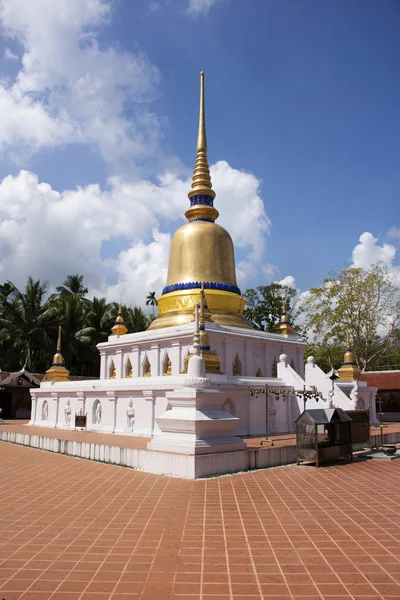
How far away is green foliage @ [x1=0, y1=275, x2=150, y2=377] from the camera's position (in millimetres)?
39094

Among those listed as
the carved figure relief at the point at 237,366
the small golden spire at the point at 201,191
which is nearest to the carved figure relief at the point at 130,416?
the carved figure relief at the point at 237,366

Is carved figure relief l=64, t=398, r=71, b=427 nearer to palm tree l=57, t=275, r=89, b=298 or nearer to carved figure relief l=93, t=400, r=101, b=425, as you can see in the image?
carved figure relief l=93, t=400, r=101, b=425

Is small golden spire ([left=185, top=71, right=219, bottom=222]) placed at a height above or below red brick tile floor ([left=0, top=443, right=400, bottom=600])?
→ above

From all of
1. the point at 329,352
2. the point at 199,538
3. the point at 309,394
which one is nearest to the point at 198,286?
the point at 309,394

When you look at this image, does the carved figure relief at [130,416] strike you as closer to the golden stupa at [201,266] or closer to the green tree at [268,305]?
the golden stupa at [201,266]

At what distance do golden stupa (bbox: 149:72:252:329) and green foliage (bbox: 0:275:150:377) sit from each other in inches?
655

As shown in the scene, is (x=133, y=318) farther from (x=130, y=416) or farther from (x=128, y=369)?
(x=130, y=416)

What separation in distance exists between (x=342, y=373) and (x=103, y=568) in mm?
22515

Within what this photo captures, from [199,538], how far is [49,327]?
118ft

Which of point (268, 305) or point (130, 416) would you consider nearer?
point (130, 416)

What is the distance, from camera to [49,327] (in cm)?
4003

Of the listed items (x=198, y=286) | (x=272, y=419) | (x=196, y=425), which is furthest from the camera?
(x=198, y=286)

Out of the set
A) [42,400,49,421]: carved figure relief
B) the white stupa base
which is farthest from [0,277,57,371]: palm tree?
the white stupa base

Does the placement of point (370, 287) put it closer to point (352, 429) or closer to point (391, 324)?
point (391, 324)
